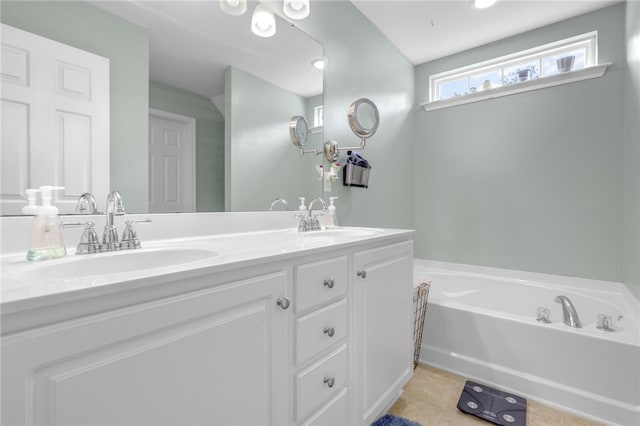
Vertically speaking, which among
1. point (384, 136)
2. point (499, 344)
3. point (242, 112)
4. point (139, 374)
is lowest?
point (499, 344)

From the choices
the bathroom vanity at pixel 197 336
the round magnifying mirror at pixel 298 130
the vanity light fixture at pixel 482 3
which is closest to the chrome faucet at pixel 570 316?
the bathroom vanity at pixel 197 336

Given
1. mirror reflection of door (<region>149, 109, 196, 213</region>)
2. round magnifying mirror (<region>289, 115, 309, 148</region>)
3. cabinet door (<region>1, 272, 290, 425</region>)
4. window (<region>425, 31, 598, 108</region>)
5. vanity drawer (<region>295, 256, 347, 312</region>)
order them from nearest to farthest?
cabinet door (<region>1, 272, 290, 425</region>) → vanity drawer (<region>295, 256, 347, 312</region>) → mirror reflection of door (<region>149, 109, 196, 213</region>) → round magnifying mirror (<region>289, 115, 309, 148</region>) → window (<region>425, 31, 598, 108</region>)

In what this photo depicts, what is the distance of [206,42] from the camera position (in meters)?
1.32

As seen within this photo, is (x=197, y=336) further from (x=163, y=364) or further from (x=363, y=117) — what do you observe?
(x=363, y=117)

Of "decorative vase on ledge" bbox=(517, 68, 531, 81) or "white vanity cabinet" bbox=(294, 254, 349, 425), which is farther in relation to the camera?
"decorative vase on ledge" bbox=(517, 68, 531, 81)

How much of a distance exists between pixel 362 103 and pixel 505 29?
144 centimetres

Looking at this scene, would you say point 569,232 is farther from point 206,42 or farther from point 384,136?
point 206,42

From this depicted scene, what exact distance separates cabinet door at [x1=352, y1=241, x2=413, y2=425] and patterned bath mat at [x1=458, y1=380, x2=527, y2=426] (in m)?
0.35

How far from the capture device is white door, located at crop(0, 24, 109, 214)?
82 centimetres

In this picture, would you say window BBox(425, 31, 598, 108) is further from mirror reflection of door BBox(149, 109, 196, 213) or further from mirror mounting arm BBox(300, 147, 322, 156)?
mirror reflection of door BBox(149, 109, 196, 213)

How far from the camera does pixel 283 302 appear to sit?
851 millimetres

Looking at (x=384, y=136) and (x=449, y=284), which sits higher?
(x=384, y=136)

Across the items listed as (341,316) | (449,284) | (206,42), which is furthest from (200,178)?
(449,284)

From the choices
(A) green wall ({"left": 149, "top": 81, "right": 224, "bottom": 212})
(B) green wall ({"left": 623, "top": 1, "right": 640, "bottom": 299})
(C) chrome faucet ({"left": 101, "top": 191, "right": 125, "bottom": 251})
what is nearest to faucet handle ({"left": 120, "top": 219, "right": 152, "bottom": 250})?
(C) chrome faucet ({"left": 101, "top": 191, "right": 125, "bottom": 251})
